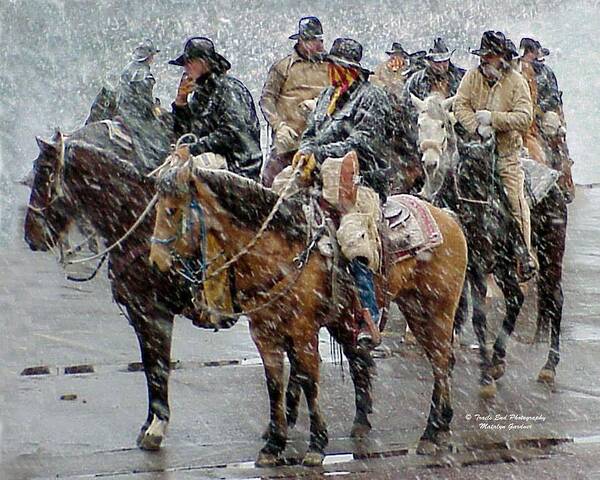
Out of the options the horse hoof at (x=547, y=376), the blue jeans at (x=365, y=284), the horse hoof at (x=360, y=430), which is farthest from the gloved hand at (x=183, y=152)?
the horse hoof at (x=547, y=376)

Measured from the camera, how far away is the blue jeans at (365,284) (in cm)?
855

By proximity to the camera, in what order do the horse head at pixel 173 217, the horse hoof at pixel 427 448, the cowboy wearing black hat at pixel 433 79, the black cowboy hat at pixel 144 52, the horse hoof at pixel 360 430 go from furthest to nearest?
1. the black cowboy hat at pixel 144 52
2. the cowboy wearing black hat at pixel 433 79
3. the horse hoof at pixel 360 430
4. the horse hoof at pixel 427 448
5. the horse head at pixel 173 217

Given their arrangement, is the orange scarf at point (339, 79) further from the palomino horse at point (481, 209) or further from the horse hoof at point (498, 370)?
the horse hoof at point (498, 370)

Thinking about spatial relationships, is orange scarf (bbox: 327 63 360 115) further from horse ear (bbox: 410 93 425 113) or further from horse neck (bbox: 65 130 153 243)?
horse ear (bbox: 410 93 425 113)

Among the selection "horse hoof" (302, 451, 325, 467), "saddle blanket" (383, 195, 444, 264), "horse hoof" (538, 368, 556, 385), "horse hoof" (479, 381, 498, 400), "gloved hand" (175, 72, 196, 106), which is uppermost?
"gloved hand" (175, 72, 196, 106)

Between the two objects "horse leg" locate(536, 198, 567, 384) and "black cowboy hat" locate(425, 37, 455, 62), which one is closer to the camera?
"horse leg" locate(536, 198, 567, 384)

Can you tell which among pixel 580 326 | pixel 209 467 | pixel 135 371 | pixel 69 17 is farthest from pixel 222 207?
pixel 69 17

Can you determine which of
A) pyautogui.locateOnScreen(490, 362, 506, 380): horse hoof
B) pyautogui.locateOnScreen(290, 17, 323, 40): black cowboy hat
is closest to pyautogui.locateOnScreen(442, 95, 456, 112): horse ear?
pyautogui.locateOnScreen(290, 17, 323, 40): black cowboy hat

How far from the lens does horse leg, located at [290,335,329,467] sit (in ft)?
27.9

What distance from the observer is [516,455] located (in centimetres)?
911

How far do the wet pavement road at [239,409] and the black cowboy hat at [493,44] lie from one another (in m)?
2.64

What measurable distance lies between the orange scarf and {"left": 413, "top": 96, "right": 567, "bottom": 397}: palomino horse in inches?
92.7

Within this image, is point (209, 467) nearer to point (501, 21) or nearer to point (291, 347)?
point (291, 347)

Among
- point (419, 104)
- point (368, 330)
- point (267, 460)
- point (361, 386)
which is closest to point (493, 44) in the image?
point (419, 104)
